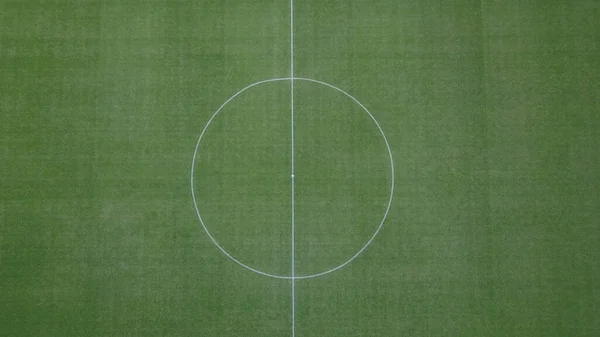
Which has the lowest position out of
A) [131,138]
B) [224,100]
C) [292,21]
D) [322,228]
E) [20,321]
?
[20,321]

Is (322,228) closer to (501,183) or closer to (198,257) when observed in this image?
(198,257)

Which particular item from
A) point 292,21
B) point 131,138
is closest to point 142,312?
point 131,138

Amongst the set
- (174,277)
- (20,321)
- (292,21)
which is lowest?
(20,321)

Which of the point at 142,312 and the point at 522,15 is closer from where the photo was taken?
the point at 142,312

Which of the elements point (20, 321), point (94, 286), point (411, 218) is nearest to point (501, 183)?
point (411, 218)

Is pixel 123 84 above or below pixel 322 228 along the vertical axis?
above

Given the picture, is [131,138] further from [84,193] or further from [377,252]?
[377,252]
